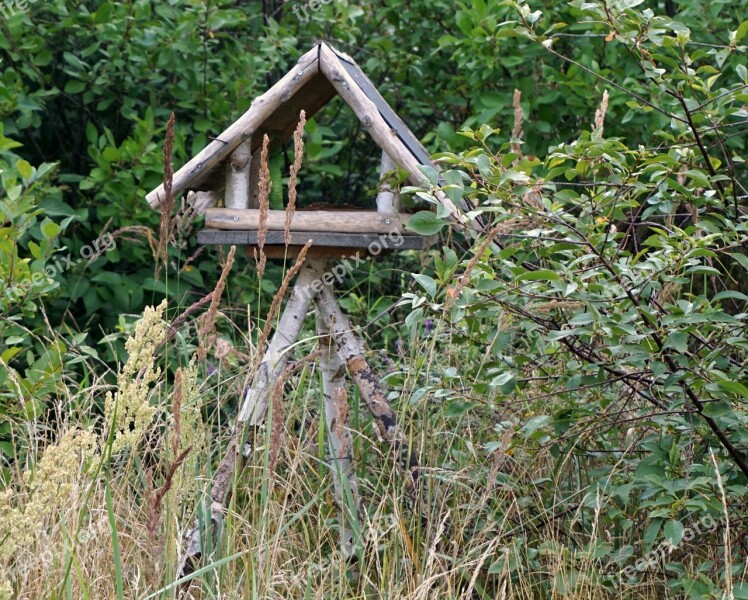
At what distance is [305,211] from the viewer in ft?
10.1

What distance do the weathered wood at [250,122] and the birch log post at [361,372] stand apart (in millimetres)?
539

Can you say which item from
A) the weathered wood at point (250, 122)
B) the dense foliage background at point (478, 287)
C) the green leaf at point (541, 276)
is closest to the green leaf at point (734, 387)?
the dense foliage background at point (478, 287)

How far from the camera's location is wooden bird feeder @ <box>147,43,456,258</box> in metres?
2.96

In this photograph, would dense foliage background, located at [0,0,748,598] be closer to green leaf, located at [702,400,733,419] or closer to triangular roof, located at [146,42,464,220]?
green leaf, located at [702,400,733,419]

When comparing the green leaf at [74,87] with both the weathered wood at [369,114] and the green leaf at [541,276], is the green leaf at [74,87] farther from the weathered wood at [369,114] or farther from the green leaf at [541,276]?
the green leaf at [541,276]

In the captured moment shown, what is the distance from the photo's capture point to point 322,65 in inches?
118

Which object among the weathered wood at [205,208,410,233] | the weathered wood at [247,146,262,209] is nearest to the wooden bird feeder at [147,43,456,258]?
the weathered wood at [205,208,410,233]

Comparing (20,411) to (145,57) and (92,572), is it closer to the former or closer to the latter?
(92,572)

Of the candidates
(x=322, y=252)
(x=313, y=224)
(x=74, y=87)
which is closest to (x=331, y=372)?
(x=322, y=252)

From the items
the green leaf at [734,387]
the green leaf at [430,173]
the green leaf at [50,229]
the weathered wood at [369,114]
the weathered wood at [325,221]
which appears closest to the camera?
the green leaf at [734,387]

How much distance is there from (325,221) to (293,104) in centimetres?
45

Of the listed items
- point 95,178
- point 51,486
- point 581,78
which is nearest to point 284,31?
point 95,178

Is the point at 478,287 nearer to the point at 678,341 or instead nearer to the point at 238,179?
the point at 678,341

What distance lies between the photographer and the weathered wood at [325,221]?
3.03m
